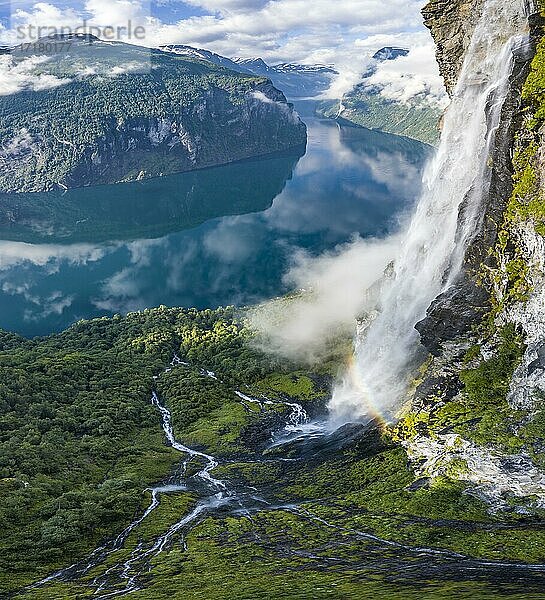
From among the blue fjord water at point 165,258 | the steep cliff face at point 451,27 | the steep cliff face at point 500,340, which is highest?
the steep cliff face at point 451,27

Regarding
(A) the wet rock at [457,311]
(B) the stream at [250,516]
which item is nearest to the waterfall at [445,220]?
(A) the wet rock at [457,311]

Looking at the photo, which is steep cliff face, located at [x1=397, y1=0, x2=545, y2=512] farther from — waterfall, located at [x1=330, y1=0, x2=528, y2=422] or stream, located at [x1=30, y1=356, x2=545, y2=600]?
stream, located at [x1=30, y1=356, x2=545, y2=600]

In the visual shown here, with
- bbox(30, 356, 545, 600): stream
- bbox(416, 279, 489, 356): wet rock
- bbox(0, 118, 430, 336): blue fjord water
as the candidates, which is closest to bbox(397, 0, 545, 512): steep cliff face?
bbox(416, 279, 489, 356): wet rock

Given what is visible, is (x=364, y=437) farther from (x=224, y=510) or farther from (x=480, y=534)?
(x=480, y=534)

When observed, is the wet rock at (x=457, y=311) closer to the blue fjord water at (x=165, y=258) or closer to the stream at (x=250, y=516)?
the stream at (x=250, y=516)

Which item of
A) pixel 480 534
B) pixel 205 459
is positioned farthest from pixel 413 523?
pixel 205 459

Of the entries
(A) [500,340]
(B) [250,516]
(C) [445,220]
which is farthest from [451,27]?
(B) [250,516]
